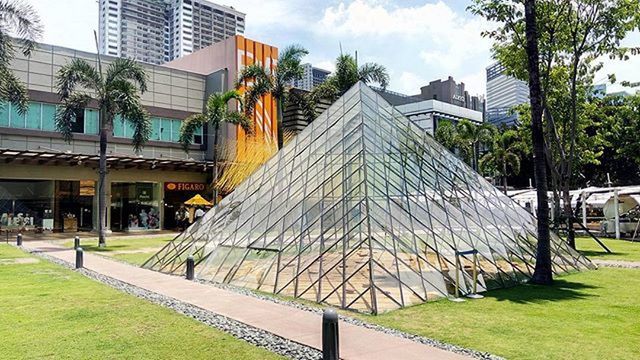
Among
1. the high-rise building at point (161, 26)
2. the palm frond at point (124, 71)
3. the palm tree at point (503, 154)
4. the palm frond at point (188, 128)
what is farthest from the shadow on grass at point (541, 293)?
the high-rise building at point (161, 26)

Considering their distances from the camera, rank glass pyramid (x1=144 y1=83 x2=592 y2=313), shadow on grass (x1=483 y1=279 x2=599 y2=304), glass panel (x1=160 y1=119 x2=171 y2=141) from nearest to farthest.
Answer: shadow on grass (x1=483 y1=279 x2=599 y2=304) < glass pyramid (x1=144 y1=83 x2=592 y2=313) < glass panel (x1=160 y1=119 x2=171 y2=141)

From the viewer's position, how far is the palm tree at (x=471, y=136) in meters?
50.9

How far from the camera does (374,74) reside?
33719mm

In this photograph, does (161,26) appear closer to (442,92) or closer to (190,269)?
(442,92)

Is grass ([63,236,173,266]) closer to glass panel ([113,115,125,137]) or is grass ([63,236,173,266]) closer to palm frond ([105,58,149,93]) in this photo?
palm frond ([105,58,149,93])

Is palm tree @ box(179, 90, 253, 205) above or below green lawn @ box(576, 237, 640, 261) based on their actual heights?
above

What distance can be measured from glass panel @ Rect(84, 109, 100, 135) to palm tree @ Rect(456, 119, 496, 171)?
1384 inches

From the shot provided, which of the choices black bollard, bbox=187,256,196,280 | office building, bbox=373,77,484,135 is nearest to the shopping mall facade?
black bollard, bbox=187,256,196,280

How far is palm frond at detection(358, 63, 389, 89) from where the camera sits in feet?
109

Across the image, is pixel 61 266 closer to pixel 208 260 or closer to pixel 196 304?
pixel 208 260

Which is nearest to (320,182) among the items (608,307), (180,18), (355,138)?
(355,138)

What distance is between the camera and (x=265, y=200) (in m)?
17.3

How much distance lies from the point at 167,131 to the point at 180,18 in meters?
107

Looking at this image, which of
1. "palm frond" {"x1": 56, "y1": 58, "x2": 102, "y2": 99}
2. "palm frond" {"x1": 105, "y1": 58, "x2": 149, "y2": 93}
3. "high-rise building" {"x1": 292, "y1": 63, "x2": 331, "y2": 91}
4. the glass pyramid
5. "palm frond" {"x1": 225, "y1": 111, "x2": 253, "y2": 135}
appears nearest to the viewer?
the glass pyramid
